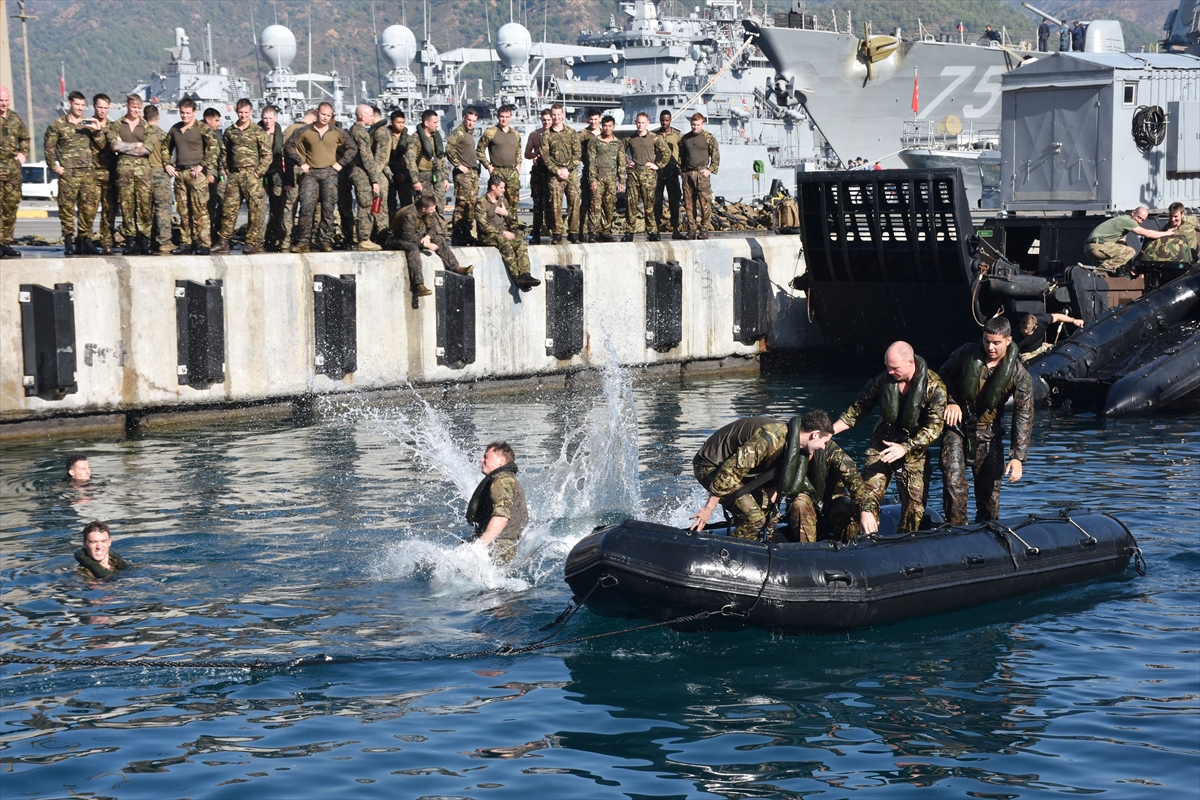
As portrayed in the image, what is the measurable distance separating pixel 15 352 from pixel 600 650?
33.6 feet

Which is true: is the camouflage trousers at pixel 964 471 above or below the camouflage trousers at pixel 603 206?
below

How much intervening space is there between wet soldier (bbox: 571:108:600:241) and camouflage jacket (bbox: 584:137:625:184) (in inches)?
2.3

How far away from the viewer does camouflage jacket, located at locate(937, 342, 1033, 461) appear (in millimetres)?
11336

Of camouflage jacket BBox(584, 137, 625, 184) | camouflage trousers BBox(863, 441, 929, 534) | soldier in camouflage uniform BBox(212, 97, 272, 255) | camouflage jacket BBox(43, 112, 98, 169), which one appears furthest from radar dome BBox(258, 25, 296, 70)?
camouflage trousers BBox(863, 441, 929, 534)

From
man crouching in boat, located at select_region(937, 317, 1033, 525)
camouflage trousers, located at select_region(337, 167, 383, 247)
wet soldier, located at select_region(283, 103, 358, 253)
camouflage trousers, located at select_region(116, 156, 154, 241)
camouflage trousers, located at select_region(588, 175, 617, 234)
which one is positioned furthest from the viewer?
camouflage trousers, located at select_region(588, 175, 617, 234)

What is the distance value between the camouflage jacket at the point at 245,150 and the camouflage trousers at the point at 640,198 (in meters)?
6.61

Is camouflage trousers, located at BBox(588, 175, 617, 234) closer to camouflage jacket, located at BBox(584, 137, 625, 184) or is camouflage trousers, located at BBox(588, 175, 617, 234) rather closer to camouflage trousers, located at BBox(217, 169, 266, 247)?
camouflage jacket, located at BBox(584, 137, 625, 184)

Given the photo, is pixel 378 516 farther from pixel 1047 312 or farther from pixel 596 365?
pixel 1047 312

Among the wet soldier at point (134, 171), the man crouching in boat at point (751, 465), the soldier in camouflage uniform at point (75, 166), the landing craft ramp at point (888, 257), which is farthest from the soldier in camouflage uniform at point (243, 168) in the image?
the man crouching in boat at point (751, 465)

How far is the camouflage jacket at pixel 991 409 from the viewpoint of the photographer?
11.3 m

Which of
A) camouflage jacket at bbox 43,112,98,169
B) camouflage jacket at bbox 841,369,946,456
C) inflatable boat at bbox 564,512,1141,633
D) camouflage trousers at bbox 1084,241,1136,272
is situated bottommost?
inflatable boat at bbox 564,512,1141,633

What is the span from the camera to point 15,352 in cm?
1675

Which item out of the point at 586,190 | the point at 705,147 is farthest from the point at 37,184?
the point at 705,147

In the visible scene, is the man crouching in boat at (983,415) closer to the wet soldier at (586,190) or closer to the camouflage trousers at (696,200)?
the wet soldier at (586,190)
